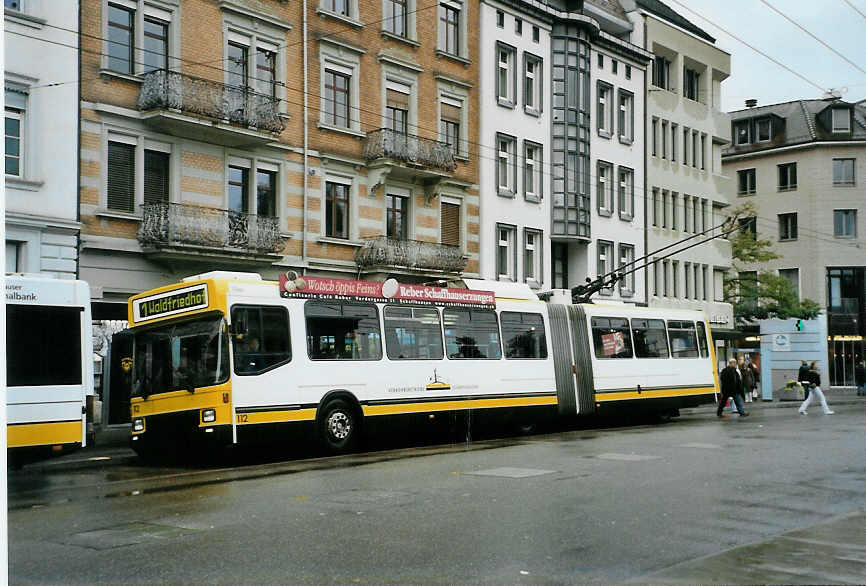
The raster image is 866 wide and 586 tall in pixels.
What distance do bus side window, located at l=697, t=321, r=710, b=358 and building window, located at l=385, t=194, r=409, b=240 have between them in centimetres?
987

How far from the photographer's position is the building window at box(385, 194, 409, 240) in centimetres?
3341

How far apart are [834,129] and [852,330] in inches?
521

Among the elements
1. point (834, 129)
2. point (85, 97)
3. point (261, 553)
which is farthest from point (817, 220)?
point (261, 553)

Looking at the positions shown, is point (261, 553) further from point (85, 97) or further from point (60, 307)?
point (85, 97)

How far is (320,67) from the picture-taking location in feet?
99.6

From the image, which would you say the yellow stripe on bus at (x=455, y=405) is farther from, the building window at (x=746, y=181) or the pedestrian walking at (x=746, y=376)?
the building window at (x=746, y=181)

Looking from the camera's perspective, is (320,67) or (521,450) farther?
(320,67)

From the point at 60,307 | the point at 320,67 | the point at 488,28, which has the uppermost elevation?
the point at 488,28

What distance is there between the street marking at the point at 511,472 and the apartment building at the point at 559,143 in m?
22.7

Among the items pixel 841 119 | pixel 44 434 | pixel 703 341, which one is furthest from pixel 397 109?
pixel 841 119

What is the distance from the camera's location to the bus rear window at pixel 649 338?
90.1ft

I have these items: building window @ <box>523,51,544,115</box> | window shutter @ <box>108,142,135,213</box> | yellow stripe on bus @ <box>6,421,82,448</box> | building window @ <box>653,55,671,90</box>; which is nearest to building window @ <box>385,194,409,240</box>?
building window @ <box>523,51,544,115</box>

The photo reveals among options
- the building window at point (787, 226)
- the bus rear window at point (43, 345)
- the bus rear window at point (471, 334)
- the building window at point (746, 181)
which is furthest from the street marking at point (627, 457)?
the building window at point (746, 181)

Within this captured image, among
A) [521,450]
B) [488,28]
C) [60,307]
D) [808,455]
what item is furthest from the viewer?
[488,28]
